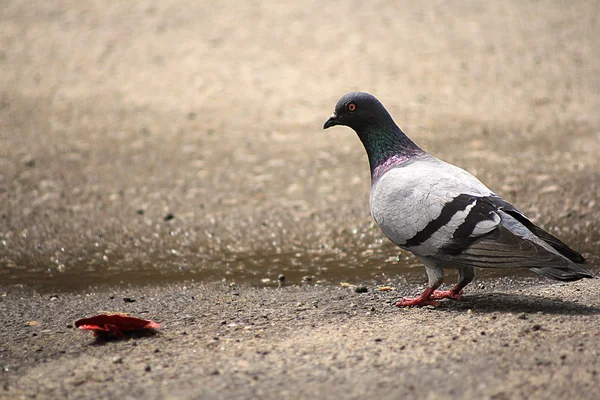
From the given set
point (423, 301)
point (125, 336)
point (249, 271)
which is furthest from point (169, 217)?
point (423, 301)

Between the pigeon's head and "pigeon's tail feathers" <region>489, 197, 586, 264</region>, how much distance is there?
99 centimetres

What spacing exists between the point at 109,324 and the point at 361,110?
2.01 metres

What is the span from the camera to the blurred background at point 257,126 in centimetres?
602

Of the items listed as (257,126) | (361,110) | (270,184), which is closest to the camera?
(361,110)

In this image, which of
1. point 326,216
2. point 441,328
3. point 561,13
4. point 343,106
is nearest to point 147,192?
point 326,216

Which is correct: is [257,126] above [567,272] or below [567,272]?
above

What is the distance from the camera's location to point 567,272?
12.6 ft

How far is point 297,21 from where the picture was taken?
11969 mm

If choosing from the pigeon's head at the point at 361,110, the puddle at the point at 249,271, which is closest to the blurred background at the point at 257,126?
the puddle at the point at 249,271

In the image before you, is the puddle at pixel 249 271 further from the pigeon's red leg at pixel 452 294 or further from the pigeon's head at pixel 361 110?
the pigeon's head at pixel 361 110

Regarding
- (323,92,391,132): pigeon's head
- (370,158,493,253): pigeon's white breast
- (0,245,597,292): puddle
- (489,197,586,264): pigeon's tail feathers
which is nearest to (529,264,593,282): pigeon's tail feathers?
(489,197,586,264): pigeon's tail feathers

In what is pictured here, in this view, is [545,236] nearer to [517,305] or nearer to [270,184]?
[517,305]

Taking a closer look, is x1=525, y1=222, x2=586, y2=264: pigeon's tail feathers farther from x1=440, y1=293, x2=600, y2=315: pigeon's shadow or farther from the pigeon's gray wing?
x1=440, y1=293, x2=600, y2=315: pigeon's shadow

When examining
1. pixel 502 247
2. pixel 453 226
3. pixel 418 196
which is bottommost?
pixel 502 247
